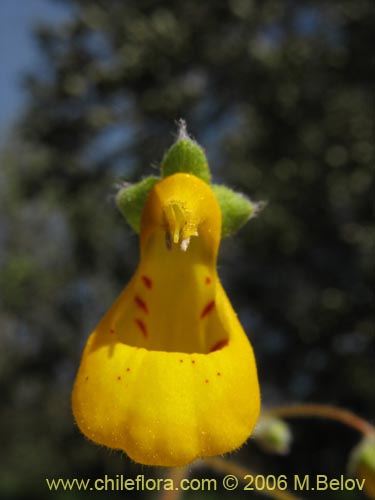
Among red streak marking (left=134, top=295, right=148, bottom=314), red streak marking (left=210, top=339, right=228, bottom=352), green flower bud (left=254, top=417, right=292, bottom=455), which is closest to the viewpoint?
red streak marking (left=210, top=339, right=228, bottom=352)

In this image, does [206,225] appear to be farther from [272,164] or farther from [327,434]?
[327,434]

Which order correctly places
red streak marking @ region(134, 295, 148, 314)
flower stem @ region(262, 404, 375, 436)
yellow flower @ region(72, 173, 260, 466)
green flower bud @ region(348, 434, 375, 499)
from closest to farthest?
yellow flower @ region(72, 173, 260, 466) → red streak marking @ region(134, 295, 148, 314) → flower stem @ region(262, 404, 375, 436) → green flower bud @ region(348, 434, 375, 499)

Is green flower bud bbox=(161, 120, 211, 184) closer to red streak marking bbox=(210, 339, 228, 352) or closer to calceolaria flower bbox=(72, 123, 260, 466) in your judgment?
calceolaria flower bbox=(72, 123, 260, 466)

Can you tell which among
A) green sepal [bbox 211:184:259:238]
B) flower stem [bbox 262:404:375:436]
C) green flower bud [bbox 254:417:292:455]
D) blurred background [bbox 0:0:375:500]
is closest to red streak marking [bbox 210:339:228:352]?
green sepal [bbox 211:184:259:238]

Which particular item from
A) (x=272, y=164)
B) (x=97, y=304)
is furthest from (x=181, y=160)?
(x=97, y=304)

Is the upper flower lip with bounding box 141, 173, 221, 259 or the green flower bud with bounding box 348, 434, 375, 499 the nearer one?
the upper flower lip with bounding box 141, 173, 221, 259

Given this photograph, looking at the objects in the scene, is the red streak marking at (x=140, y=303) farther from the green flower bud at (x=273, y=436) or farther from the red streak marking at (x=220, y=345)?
→ the green flower bud at (x=273, y=436)

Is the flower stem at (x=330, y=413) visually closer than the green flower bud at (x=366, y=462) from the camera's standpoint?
Yes

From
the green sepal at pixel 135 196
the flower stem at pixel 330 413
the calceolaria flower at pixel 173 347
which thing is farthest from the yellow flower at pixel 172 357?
the flower stem at pixel 330 413
